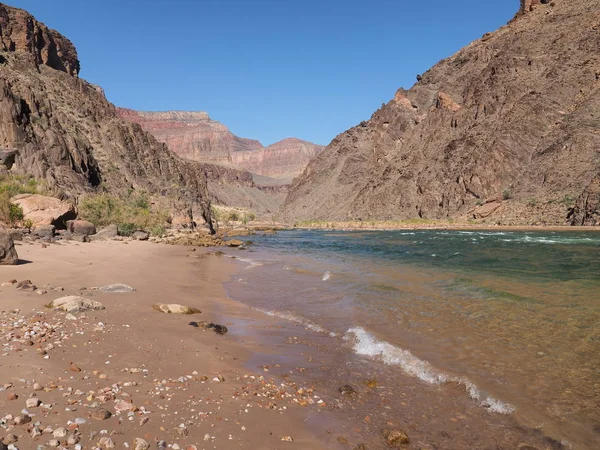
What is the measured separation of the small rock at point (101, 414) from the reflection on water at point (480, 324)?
471 centimetres

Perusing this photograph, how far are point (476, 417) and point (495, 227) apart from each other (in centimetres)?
7118

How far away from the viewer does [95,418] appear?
4148 millimetres

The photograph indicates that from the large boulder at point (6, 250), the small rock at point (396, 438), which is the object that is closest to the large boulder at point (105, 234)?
the large boulder at point (6, 250)

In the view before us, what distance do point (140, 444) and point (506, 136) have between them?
92065mm

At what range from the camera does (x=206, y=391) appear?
5.35 metres

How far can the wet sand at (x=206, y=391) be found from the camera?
4.23m

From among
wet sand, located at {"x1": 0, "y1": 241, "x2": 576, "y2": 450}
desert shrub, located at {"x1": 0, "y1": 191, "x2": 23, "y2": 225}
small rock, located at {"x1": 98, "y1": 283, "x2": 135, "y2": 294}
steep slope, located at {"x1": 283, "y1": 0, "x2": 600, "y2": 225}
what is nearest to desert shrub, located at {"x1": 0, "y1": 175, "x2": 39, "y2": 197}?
desert shrub, located at {"x1": 0, "y1": 191, "x2": 23, "y2": 225}

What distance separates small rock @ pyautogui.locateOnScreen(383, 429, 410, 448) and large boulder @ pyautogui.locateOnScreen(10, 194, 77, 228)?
86.9 ft

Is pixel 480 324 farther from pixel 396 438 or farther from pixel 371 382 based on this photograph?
pixel 396 438

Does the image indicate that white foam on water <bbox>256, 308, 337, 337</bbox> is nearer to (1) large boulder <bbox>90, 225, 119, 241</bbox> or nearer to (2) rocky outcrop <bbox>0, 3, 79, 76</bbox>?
(1) large boulder <bbox>90, 225, 119, 241</bbox>

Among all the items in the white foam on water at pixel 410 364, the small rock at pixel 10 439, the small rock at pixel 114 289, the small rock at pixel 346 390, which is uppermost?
the small rock at pixel 10 439

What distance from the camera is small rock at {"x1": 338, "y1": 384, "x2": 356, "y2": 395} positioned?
5.90 metres

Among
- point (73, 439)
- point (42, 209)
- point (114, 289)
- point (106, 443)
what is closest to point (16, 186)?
point (42, 209)

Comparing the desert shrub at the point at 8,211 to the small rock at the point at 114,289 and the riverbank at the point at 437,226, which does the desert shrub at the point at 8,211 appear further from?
the riverbank at the point at 437,226
